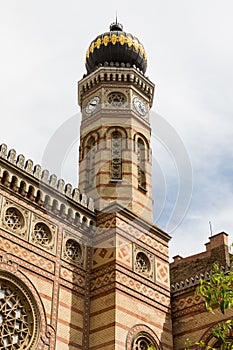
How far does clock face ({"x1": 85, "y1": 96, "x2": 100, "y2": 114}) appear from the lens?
18.2m

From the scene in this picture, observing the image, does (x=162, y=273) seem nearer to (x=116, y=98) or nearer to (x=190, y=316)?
(x=190, y=316)

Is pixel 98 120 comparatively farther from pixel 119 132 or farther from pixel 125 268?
pixel 125 268

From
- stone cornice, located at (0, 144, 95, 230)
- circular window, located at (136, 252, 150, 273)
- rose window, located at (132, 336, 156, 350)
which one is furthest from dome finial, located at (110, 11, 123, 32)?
rose window, located at (132, 336, 156, 350)

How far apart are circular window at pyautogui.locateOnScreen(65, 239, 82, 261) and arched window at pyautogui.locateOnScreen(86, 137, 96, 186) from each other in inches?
120

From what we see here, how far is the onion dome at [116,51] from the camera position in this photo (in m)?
18.9

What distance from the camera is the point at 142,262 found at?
14.9 meters

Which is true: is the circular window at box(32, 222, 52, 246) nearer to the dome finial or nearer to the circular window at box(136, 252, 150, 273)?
the circular window at box(136, 252, 150, 273)

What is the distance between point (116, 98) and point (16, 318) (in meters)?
9.01

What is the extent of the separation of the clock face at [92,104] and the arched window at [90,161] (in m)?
1.15

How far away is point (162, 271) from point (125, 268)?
182cm

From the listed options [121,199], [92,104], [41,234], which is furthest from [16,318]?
[92,104]

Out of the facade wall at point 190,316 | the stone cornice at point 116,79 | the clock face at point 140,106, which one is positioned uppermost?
Answer: the stone cornice at point 116,79

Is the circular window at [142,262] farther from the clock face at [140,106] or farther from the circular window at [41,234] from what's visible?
the clock face at [140,106]

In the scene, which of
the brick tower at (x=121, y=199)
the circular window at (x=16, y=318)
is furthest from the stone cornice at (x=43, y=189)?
the circular window at (x=16, y=318)
